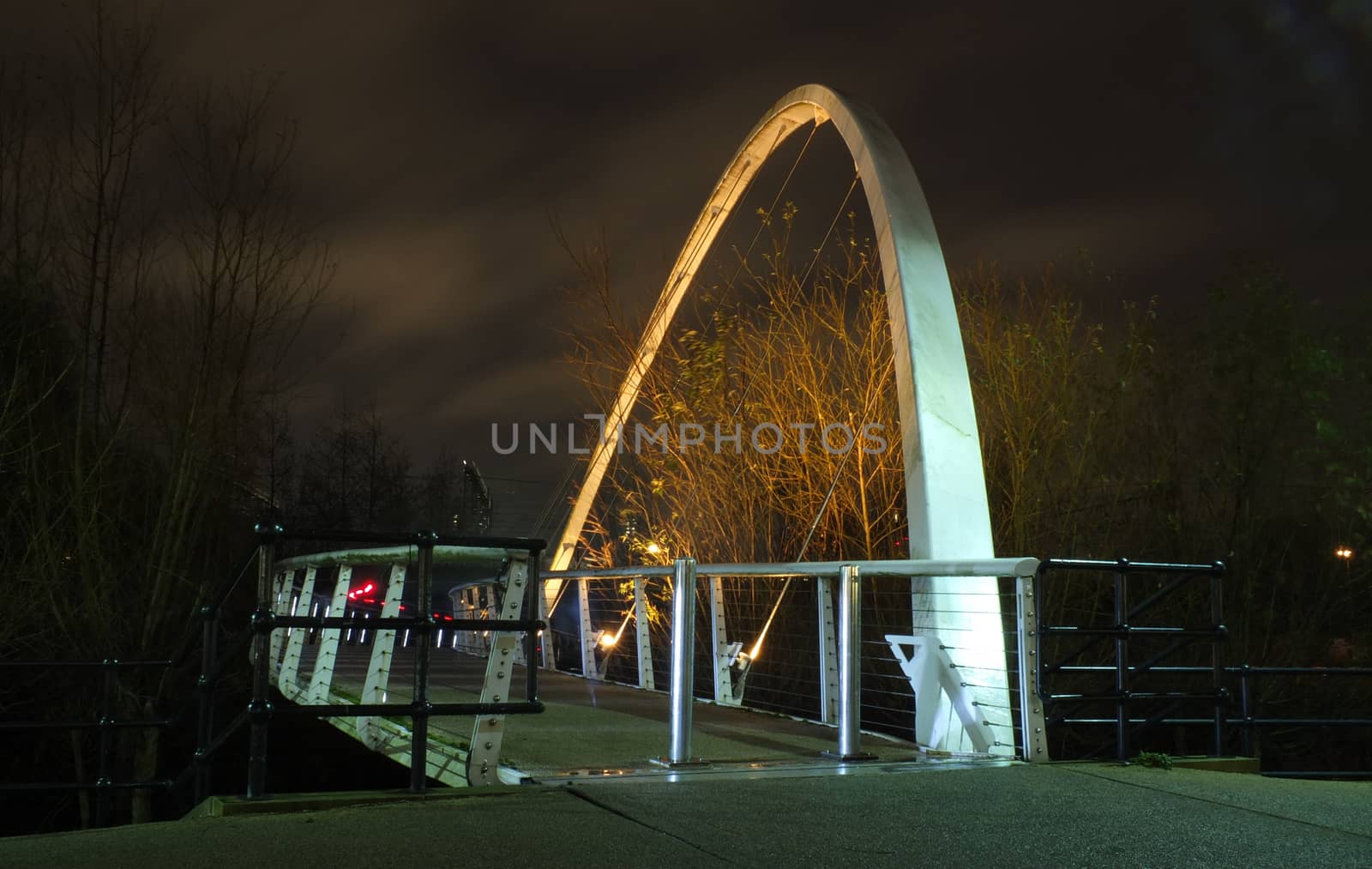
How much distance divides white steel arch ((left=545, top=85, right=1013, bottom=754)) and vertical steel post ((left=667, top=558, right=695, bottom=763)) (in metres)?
1.39

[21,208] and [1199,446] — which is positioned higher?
[21,208]

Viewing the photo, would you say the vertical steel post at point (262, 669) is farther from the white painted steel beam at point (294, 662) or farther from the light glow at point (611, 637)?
the light glow at point (611, 637)

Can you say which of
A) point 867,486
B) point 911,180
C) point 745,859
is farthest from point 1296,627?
point 745,859

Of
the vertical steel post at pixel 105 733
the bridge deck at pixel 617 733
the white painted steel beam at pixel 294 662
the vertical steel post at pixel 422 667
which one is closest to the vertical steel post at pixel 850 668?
the bridge deck at pixel 617 733

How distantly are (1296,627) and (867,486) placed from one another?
20.8 feet

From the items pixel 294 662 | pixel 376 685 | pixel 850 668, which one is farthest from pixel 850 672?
pixel 294 662

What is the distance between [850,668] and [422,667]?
235cm

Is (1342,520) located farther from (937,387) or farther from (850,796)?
(850,796)

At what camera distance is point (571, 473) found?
13.9m

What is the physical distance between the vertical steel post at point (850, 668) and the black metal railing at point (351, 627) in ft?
5.73

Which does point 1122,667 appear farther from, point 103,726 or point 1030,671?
point 103,726

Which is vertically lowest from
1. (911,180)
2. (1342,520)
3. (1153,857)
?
(1153,857)

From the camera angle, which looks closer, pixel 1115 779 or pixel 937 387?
pixel 1115 779

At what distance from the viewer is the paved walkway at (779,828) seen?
366 cm
